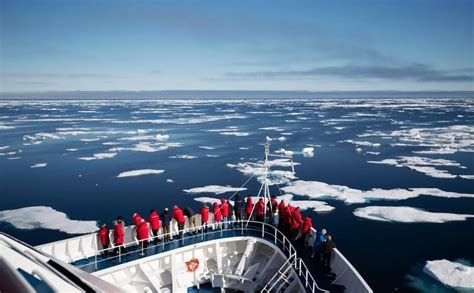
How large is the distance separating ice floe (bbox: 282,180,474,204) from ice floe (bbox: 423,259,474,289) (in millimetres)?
5605

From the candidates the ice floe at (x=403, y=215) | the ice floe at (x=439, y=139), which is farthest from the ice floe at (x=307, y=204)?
the ice floe at (x=439, y=139)

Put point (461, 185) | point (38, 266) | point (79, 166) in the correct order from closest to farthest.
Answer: point (38, 266), point (461, 185), point (79, 166)

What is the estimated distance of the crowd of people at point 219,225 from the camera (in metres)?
7.34

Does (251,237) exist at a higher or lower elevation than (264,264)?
higher

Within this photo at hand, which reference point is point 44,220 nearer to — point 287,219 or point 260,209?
point 260,209

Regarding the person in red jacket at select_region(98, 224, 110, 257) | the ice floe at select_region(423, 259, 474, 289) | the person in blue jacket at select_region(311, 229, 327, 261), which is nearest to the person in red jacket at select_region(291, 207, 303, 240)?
the person in blue jacket at select_region(311, 229, 327, 261)

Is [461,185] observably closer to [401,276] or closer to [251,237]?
[401,276]

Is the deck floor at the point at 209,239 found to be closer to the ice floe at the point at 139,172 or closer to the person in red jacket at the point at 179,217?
the person in red jacket at the point at 179,217

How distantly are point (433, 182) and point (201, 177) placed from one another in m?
12.2

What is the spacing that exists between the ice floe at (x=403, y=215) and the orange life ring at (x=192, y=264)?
26.5ft

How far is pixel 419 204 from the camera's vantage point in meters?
15.5

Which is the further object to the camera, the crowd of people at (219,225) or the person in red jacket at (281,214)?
the person in red jacket at (281,214)

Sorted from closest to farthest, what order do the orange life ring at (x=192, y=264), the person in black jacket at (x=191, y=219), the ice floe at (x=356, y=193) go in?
the orange life ring at (x=192, y=264), the person in black jacket at (x=191, y=219), the ice floe at (x=356, y=193)

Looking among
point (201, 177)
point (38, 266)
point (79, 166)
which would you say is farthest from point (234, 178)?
point (38, 266)
